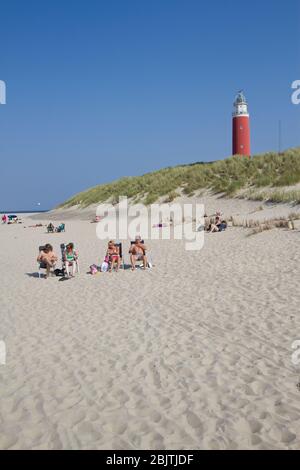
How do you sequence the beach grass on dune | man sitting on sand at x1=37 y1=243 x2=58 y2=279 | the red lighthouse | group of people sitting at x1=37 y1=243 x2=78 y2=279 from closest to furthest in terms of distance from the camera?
group of people sitting at x1=37 y1=243 x2=78 y2=279, man sitting on sand at x1=37 y1=243 x2=58 y2=279, the beach grass on dune, the red lighthouse

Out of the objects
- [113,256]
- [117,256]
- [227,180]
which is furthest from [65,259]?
[227,180]

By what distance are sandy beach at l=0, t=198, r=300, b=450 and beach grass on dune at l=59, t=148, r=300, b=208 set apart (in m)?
14.1

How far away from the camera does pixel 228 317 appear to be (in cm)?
639

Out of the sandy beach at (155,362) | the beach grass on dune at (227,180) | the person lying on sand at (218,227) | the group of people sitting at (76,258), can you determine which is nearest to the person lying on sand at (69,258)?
the group of people sitting at (76,258)

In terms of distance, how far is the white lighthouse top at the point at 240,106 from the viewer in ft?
143

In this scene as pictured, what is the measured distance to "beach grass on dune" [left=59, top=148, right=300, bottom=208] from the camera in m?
24.3

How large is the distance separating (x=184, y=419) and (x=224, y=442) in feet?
1.46

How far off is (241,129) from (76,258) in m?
36.8

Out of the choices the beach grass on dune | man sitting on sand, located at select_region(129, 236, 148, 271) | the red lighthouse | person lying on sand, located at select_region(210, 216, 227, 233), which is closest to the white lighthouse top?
the red lighthouse

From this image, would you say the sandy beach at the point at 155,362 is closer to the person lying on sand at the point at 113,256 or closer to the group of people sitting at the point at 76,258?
the group of people sitting at the point at 76,258

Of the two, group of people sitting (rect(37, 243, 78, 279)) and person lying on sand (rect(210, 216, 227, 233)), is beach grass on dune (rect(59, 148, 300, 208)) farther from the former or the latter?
group of people sitting (rect(37, 243, 78, 279))

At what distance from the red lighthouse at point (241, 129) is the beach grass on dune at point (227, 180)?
9984 millimetres

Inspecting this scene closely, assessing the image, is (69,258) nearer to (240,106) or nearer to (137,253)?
(137,253)
